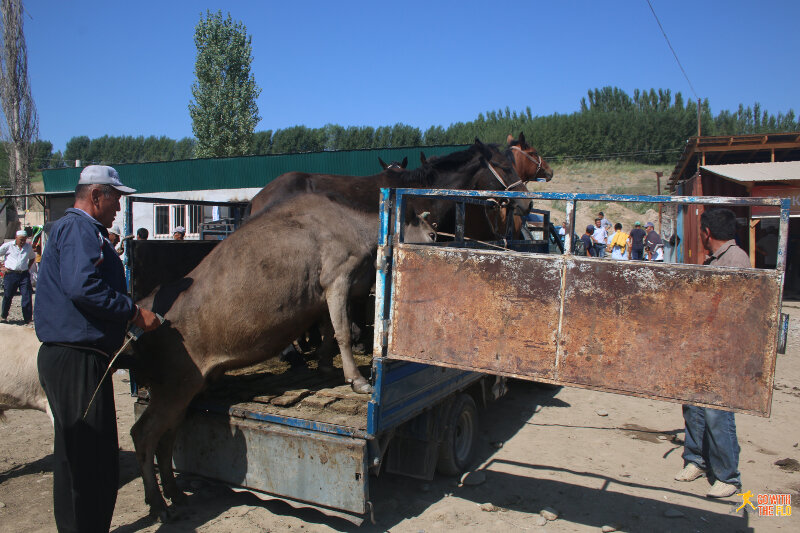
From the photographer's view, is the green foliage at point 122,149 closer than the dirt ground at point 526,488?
No

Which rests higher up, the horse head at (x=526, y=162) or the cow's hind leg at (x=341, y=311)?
the horse head at (x=526, y=162)

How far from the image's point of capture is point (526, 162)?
8133 mm

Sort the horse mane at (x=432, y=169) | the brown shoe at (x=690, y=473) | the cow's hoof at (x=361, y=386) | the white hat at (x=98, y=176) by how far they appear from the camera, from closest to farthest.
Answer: the white hat at (x=98, y=176) < the cow's hoof at (x=361, y=386) < the brown shoe at (x=690, y=473) < the horse mane at (x=432, y=169)

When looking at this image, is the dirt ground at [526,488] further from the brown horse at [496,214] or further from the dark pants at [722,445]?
the brown horse at [496,214]

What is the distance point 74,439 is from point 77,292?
81 cm

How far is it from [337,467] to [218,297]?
4.36ft

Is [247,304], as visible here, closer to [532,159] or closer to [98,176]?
[98,176]

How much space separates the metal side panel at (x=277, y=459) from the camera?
11.0 feet

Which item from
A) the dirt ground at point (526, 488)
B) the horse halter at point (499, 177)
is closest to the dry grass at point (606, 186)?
the horse halter at point (499, 177)

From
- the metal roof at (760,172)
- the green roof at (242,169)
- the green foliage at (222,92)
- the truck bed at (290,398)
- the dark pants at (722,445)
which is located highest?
the green foliage at (222,92)

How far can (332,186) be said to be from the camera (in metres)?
6.09

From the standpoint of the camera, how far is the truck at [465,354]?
8.75 ft

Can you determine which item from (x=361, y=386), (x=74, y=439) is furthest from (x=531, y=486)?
(x=74, y=439)

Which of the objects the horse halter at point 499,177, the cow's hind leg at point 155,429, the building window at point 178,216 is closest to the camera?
the cow's hind leg at point 155,429
